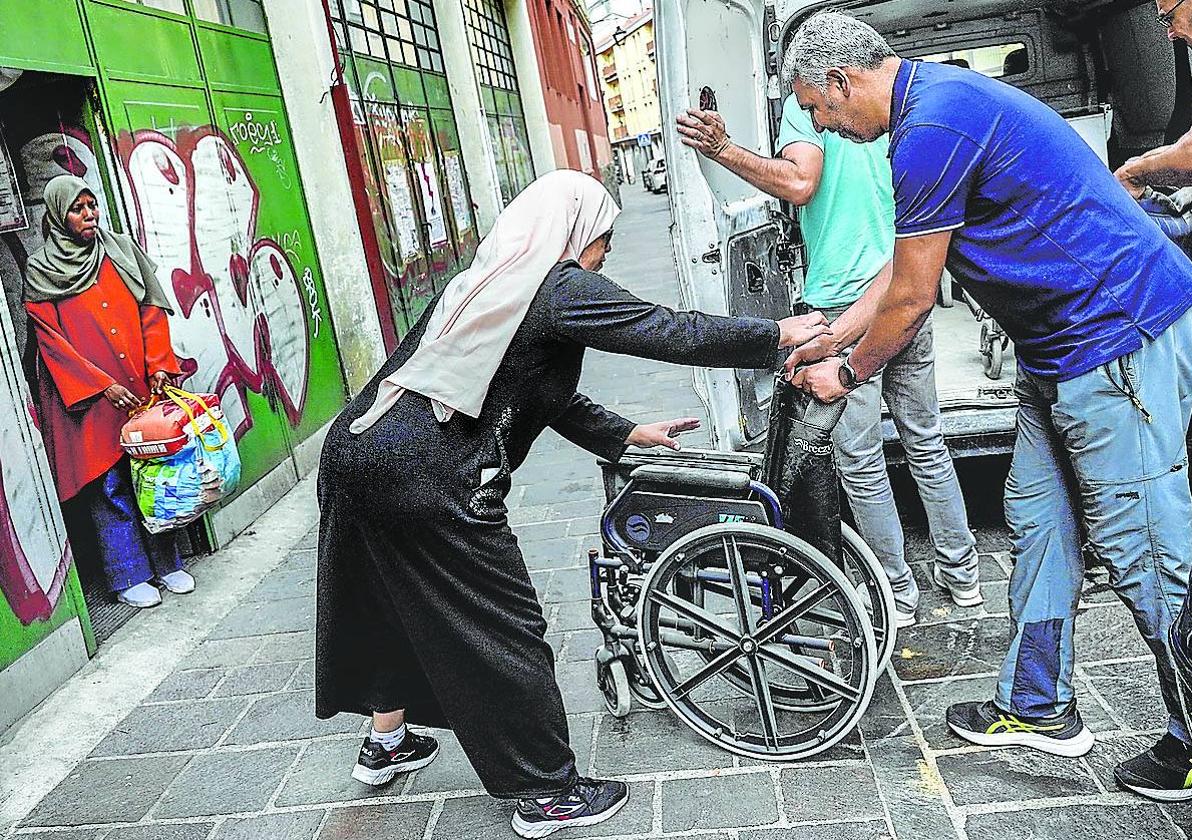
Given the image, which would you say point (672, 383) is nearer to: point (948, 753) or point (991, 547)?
point (991, 547)

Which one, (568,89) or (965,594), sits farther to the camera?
(568,89)

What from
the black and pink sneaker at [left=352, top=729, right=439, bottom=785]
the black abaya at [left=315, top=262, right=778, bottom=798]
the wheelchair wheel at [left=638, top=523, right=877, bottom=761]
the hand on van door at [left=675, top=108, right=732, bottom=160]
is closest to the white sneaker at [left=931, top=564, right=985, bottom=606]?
the wheelchair wheel at [left=638, top=523, right=877, bottom=761]

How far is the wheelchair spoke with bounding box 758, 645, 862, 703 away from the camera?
3.00 meters

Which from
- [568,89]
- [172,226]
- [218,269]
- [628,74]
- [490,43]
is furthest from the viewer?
[628,74]

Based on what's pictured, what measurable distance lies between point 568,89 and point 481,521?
1121 inches

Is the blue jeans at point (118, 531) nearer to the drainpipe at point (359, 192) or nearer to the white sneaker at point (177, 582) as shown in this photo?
the white sneaker at point (177, 582)

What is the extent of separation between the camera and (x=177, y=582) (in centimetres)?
509

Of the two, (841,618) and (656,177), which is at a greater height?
(656,177)

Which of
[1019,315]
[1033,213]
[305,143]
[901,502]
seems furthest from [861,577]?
[305,143]

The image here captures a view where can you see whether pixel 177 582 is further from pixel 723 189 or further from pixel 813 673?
pixel 813 673

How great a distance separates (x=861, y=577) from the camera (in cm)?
335

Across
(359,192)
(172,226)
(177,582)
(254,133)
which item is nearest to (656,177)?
(359,192)

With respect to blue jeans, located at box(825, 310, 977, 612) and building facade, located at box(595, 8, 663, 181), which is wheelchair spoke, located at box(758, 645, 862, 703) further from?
building facade, located at box(595, 8, 663, 181)

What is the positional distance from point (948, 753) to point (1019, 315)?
51.2 inches
